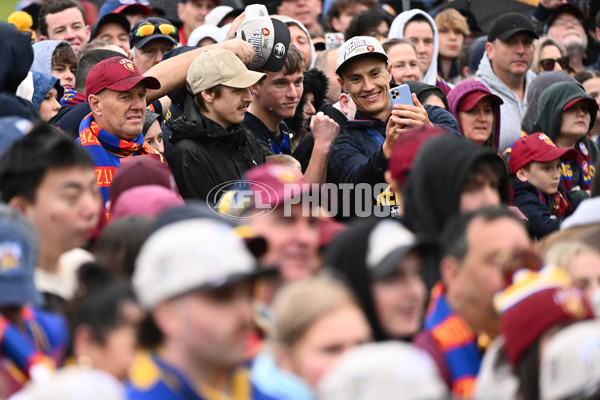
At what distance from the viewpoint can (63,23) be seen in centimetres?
959

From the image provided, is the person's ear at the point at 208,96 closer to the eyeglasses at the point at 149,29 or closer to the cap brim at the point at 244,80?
the cap brim at the point at 244,80

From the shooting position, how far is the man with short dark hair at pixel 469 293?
3889mm

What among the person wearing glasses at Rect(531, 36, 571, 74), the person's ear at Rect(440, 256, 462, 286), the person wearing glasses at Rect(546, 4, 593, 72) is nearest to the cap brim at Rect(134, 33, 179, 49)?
the person wearing glasses at Rect(531, 36, 571, 74)

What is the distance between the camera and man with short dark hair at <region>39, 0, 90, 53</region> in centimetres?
960

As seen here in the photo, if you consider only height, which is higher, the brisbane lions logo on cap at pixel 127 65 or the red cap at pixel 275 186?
the red cap at pixel 275 186

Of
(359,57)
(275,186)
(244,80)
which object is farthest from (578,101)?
(275,186)

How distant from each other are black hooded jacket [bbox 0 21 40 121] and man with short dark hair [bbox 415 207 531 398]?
3.08m

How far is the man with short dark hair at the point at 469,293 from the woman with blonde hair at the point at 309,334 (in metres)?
0.57

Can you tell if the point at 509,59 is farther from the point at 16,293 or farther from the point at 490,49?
the point at 16,293

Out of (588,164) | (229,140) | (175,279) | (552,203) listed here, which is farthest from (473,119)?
(175,279)

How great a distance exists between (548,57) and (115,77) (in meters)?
5.30

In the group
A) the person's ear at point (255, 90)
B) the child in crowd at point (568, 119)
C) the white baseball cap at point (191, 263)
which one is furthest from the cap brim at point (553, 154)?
the white baseball cap at point (191, 263)

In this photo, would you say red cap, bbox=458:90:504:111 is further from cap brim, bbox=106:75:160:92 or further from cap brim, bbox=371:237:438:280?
cap brim, bbox=371:237:438:280

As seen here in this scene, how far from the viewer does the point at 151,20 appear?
919 cm
